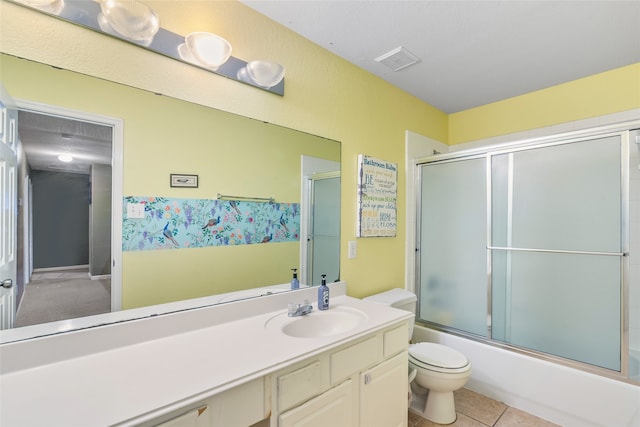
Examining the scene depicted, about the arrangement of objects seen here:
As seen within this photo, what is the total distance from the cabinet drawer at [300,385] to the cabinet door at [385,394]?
29cm

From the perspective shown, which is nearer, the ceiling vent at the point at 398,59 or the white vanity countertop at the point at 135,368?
the white vanity countertop at the point at 135,368

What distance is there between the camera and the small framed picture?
128 cm

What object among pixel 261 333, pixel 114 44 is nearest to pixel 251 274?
pixel 261 333

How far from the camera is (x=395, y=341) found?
147 cm

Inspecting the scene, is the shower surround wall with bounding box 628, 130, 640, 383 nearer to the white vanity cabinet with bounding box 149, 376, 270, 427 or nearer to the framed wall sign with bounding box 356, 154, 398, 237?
the framed wall sign with bounding box 356, 154, 398, 237

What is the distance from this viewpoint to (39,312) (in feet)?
3.26

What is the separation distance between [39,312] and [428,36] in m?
2.30

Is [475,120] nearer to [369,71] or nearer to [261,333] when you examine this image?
[369,71]

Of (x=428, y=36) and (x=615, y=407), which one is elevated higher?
(x=428, y=36)

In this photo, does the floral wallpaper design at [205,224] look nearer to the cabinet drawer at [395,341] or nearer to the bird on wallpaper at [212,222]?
the bird on wallpaper at [212,222]

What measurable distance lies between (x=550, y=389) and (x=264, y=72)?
8.40 feet

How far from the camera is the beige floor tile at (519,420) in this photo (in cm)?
179

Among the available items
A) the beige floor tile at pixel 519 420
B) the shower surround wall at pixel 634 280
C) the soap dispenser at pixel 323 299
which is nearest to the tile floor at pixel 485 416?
the beige floor tile at pixel 519 420

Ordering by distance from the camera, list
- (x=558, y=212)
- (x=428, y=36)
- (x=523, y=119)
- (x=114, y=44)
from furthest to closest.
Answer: (x=523, y=119) < (x=558, y=212) < (x=428, y=36) < (x=114, y=44)
